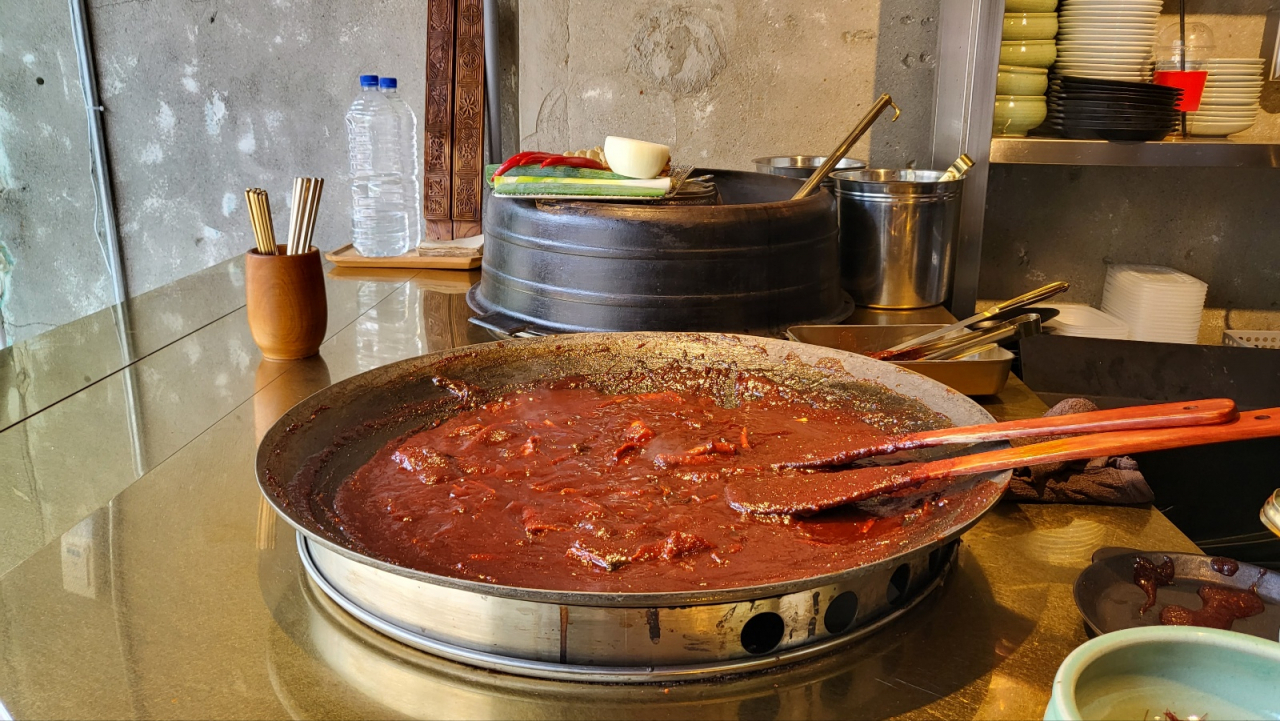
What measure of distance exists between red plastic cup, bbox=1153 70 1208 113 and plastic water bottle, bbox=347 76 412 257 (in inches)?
95.4

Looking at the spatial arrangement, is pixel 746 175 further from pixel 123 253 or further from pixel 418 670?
pixel 123 253

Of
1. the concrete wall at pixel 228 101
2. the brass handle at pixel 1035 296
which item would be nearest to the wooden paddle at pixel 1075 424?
the brass handle at pixel 1035 296

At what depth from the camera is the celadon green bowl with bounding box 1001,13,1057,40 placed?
2.45 meters

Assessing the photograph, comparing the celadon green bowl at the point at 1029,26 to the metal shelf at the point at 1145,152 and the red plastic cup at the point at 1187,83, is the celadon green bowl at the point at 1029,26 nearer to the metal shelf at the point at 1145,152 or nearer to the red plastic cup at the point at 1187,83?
the metal shelf at the point at 1145,152

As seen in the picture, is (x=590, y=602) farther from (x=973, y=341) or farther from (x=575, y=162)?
(x=575, y=162)

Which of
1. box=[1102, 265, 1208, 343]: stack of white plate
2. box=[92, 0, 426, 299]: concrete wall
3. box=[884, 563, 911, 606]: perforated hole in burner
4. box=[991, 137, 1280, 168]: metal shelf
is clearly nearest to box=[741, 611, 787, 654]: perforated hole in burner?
box=[884, 563, 911, 606]: perforated hole in burner

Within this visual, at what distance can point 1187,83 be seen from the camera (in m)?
2.60

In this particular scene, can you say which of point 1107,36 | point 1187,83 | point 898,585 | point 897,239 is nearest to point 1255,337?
point 1187,83

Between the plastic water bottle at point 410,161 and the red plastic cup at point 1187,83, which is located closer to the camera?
the red plastic cup at point 1187,83

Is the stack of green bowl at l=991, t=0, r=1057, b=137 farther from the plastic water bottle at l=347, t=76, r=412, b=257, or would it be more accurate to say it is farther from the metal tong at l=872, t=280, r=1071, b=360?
the plastic water bottle at l=347, t=76, r=412, b=257

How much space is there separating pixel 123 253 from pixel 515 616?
11.0 ft

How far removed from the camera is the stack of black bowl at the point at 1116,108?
7.96 feet

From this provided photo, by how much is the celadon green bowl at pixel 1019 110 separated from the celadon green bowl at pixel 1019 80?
0.06 feet

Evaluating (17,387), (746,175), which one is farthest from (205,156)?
(746,175)
